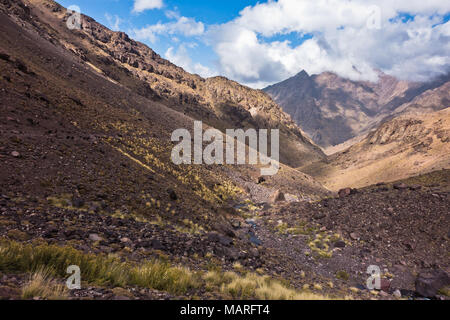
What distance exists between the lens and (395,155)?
7038 cm

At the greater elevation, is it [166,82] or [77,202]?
[166,82]

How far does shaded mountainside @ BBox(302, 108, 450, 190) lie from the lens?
5694 cm

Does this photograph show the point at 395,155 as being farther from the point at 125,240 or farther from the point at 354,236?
the point at 125,240

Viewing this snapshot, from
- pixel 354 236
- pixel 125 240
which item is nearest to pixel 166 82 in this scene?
pixel 354 236

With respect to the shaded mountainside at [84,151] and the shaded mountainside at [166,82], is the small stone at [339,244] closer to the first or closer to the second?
the shaded mountainside at [84,151]

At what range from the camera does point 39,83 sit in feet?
71.6

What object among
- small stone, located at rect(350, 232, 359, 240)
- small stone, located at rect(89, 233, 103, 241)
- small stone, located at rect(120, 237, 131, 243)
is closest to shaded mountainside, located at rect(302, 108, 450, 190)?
small stone, located at rect(350, 232, 359, 240)

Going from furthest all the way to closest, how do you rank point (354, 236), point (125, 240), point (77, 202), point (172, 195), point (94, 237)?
point (172, 195)
point (354, 236)
point (77, 202)
point (125, 240)
point (94, 237)

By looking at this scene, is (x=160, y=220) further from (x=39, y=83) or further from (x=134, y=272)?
(x=39, y=83)

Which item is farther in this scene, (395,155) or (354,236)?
(395,155)

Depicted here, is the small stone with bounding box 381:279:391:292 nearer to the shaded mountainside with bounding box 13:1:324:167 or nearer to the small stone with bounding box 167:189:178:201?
the small stone with bounding box 167:189:178:201

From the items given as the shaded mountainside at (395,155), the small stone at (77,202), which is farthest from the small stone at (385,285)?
the shaded mountainside at (395,155)

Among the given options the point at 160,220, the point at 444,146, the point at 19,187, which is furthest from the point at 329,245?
the point at 444,146
